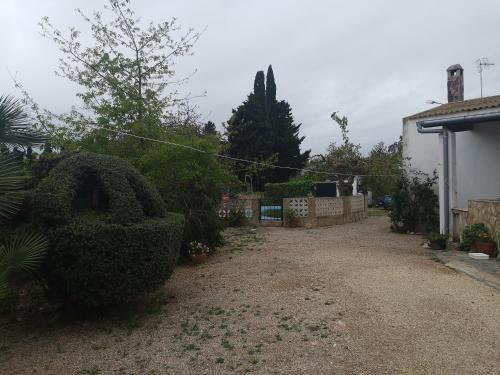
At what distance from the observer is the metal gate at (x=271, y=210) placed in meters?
A: 15.8

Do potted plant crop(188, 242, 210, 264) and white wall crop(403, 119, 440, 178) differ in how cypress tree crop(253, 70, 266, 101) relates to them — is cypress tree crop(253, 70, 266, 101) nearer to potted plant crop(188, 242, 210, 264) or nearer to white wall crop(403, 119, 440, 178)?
white wall crop(403, 119, 440, 178)

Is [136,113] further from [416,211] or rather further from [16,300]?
[416,211]

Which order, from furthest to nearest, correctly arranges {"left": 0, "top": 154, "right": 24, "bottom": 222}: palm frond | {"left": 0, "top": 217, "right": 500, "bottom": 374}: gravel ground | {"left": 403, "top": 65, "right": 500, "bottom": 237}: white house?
{"left": 403, "top": 65, "right": 500, "bottom": 237}: white house → {"left": 0, "top": 154, "right": 24, "bottom": 222}: palm frond → {"left": 0, "top": 217, "right": 500, "bottom": 374}: gravel ground

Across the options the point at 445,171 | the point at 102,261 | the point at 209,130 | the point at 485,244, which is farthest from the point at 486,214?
the point at 209,130

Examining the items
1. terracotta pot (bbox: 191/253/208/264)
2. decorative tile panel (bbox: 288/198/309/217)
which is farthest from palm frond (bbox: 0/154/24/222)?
decorative tile panel (bbox: 288/198/309/217)

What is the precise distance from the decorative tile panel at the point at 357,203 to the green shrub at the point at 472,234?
8.60 meters

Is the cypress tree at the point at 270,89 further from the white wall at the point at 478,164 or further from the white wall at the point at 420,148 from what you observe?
the white wall at the point at 478,164

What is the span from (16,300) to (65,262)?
1.91 metres

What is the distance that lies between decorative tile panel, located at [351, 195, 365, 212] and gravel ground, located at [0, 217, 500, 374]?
35.3ft

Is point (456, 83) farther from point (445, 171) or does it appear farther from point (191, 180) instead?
point (191, 180)

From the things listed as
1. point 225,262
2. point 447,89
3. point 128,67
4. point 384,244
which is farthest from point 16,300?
point 447,89

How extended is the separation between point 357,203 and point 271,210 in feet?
15.3

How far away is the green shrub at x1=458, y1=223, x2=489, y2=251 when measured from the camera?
875cm

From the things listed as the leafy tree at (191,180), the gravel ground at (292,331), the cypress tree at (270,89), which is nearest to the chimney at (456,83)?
the leafy tree at (191,180)
